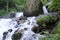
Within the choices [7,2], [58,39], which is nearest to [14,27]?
[58,39]

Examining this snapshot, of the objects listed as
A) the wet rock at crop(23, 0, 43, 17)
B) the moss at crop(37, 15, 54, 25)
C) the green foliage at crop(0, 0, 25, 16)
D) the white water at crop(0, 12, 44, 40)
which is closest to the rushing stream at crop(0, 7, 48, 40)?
the white water at crop(0, 12, 44, 40)

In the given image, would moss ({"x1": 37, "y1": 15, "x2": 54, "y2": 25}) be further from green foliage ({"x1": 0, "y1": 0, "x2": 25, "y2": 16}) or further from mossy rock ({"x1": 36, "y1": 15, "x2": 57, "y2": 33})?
green foliage ({"x1": 0, "y1": 0, "x2": 25, "y2": 16})

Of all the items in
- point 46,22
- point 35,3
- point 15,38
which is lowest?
point 15,38

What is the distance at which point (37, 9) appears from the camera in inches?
529

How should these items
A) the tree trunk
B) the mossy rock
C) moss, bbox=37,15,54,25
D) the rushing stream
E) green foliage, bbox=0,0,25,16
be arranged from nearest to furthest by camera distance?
1. the rushing stream
2. the mossy rock
3. moss, bbox=37,15,54,25
4. the tree trunk
5. green foliage, bbox=0,0,25,16

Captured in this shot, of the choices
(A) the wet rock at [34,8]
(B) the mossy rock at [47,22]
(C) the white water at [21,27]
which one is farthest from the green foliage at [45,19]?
(A) the wet rock at [34,8]

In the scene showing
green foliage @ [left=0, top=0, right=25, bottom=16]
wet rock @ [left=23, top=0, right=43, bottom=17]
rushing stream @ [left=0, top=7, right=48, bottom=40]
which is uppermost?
green foliage @ [left=0, top=0, right=25, bottom=16]

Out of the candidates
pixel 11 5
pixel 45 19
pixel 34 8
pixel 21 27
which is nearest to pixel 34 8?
pixel 34 8

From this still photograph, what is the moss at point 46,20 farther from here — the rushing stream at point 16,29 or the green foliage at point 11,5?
the green foliage at point 11,5

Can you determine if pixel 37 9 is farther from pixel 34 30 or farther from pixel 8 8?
pixel 8 8

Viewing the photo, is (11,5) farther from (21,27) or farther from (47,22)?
(47,22)

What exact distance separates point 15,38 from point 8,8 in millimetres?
15761

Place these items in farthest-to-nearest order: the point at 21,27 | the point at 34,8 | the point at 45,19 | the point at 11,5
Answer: the point at 11,5
the point at 34,8
the point at 21,27
the point at 45,19

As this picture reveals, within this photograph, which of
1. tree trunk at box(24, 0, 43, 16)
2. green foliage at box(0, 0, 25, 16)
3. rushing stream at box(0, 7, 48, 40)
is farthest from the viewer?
green foliage at box(0, 0, 25, 16)
